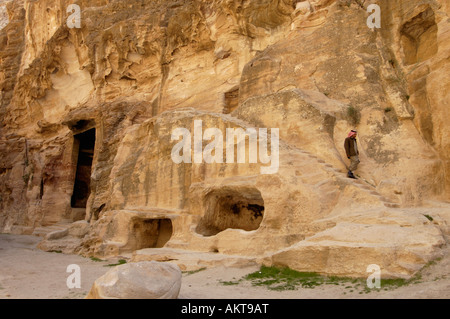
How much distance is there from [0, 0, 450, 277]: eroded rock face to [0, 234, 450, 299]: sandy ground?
542 millimetres

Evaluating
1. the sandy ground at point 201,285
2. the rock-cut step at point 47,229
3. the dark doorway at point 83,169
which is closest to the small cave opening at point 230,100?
the sandy ground at point 201,285

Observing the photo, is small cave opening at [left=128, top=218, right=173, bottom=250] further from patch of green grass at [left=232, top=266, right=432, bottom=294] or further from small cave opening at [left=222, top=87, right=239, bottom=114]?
small cave opening at [left=222, top=87, right=239, bottom=114]

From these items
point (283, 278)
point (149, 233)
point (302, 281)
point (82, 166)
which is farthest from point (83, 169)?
point (302, 281)

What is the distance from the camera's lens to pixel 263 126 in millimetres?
11164

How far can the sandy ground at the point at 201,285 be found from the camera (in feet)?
16.4

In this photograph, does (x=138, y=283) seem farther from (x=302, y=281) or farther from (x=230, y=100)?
(x=230, y=100)

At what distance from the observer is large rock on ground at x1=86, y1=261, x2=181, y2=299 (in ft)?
14.9

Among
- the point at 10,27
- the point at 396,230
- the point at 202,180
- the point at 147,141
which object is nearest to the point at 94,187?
the point at 147,141

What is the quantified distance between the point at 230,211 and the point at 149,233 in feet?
10.0

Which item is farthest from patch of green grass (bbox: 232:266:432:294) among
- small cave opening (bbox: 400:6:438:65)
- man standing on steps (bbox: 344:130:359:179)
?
small cave opening (bbox: 400:6:438:65)

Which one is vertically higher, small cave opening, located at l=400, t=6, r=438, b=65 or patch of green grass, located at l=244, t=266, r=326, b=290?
small cave opening, located at l=400, t=6, r=438, b=65

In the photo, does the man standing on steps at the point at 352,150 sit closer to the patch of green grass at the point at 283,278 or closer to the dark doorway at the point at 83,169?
the patch of green grass at the point at 283,278

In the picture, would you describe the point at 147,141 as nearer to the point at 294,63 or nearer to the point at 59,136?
the point at 294,63

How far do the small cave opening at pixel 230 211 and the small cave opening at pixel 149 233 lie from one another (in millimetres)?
2423
